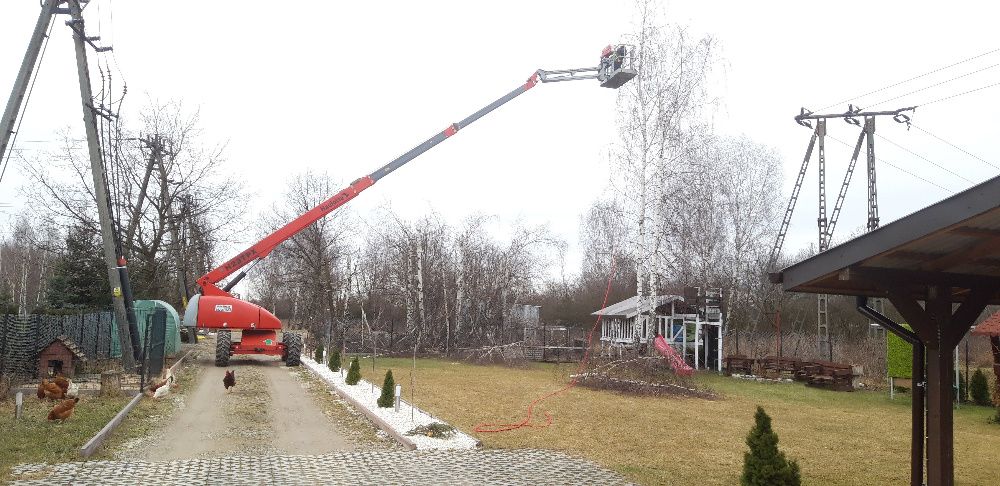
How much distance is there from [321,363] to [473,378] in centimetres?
643

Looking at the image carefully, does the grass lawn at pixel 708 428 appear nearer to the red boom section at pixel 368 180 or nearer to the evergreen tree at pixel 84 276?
the red boom section at pixel 368 180

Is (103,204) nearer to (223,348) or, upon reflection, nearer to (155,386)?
(155,386)

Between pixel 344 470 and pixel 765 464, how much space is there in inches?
185

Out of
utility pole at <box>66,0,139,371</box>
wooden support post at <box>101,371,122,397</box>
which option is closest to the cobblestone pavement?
wooden support post at <box>101,371,122,397</box>

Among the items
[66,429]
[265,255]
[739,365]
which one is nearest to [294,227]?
[265,255]

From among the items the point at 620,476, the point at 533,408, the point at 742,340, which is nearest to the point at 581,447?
the point at 620,476

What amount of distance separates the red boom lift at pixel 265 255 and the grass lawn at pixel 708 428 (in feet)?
15.1

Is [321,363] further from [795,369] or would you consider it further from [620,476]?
[620,476]

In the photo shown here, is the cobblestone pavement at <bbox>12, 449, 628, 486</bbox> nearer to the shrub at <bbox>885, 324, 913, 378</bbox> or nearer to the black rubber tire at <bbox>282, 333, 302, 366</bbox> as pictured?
the shrub at <bbox>885, 324, 913, 378</bbox>

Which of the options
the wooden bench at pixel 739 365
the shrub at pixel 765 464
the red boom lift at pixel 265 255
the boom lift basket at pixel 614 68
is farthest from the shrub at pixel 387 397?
the wooden bench at pixel 739 365

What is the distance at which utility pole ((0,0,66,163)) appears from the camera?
500 inches

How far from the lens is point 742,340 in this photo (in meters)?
33.9

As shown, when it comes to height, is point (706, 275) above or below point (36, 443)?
above

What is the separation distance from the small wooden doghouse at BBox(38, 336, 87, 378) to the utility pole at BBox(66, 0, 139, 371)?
113 cm
